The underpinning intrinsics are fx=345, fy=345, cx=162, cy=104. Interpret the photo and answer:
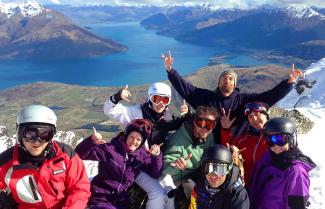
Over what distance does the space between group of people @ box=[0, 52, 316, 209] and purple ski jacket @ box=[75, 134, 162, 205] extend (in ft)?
0.08

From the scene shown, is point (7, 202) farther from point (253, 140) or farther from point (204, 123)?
point (253, 140)

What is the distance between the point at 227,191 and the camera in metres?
7.18

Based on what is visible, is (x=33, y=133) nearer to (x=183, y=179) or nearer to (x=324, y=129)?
(x=183, y=179)

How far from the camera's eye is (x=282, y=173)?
7324mm

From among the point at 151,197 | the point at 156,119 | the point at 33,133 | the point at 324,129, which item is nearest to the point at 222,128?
the point at 156,119

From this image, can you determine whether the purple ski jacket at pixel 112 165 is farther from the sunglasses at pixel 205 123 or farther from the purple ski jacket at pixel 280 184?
the purple ski jacket at pixel 280 184

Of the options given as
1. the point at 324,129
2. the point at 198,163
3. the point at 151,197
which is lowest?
the point at 324,129

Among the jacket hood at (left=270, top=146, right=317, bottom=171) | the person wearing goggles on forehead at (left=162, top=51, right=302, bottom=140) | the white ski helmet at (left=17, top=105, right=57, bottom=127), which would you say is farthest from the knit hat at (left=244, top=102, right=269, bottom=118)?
the white ski helmet at (left=17, top=105, right=57, bottom=127)

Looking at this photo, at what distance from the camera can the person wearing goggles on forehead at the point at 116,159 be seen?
338 inches

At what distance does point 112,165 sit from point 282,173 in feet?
13.2

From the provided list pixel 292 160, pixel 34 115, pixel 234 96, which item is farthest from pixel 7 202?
pixel 234 96

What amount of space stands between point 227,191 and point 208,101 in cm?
425

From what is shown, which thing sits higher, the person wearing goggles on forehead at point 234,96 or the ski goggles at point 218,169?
the person wearing goggles on forehead at point 234,96

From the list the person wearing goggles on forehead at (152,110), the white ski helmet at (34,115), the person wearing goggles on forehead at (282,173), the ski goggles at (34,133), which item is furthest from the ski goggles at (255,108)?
the ski goggles at (34,133)
